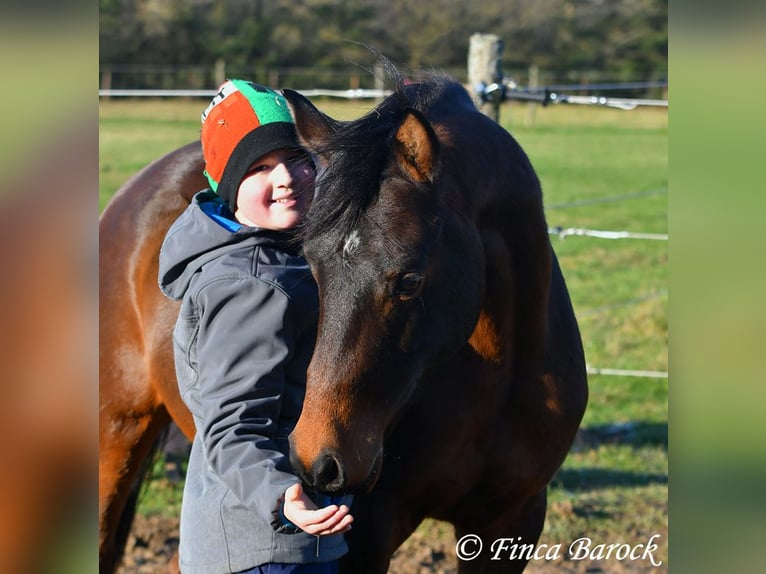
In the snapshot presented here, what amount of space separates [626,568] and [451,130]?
246 cm

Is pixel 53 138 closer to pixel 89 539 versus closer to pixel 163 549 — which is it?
pixel 89 539

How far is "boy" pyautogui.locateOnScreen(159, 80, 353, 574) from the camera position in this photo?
66.6 inches

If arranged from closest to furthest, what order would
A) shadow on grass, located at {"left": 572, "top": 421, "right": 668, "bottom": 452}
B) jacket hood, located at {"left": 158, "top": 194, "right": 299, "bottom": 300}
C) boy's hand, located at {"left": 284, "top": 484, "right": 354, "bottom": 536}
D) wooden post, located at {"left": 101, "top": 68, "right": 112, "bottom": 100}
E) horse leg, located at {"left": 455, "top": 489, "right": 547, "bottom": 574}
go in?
boy's hand, located at {"left": 284, "top": 484, "right": 354, "bottom": 536} < jacket hood, located at {"left": 158, "top": 194, "right": 299, "bottom": 300} < horse leg, located at {"left": 455, "top": 489, "right": 547, "bottom": 574} < shadow on grass, located at {"left": 572, "top": 421, "right": 668, "bottom": 452} < wooden post, located at {"left": 101, "top": 68, "right": 112, "bottom": 100}

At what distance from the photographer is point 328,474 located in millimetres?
1588

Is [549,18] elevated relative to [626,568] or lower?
elevated

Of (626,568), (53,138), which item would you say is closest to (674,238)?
(53,138)

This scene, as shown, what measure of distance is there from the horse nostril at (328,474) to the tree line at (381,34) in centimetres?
2591

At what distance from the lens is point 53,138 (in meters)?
0.74

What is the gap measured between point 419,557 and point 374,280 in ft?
8.12

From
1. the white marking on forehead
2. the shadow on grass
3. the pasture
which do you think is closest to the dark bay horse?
the white marking on forehead

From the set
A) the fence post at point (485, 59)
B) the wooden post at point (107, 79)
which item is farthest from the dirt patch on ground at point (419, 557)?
the wooden post at point (107, 79)

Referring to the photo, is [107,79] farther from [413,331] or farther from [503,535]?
[413,331]

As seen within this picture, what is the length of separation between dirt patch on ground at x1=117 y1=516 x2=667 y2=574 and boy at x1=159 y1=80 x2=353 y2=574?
2.03 metres

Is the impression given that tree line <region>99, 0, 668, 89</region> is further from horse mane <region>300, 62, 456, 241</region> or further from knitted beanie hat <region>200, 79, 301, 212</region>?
horse mane <region>300, 62, 456, 241</region>
